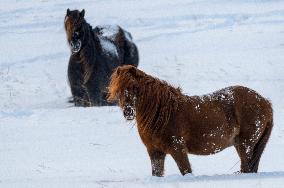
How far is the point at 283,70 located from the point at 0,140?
7.62 meters

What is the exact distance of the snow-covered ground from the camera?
6125 mm

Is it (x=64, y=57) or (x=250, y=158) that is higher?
(x=250, y=158)

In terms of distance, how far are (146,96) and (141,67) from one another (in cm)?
952

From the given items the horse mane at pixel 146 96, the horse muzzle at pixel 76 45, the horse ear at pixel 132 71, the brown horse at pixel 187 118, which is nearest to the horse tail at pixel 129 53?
the horse muzzle at pixel 76 45

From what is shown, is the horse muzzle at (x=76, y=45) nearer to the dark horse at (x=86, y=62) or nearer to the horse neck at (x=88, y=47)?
the dark horse at (x=86, y=62)

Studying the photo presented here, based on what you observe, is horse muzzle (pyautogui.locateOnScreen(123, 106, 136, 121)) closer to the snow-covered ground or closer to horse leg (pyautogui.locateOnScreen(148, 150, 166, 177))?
horse leg (pyautogui.locateOnScreen(148, 150, 166, 177))

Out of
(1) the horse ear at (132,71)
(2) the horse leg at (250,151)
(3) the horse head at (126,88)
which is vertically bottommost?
(2) the horse leg at (250,151)

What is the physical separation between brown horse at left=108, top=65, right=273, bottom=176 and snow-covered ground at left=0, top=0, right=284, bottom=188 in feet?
1.14

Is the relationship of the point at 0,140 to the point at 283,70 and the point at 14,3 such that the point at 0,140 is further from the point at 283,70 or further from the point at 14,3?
the point at 14,3

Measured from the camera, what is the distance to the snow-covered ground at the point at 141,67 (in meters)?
6.12

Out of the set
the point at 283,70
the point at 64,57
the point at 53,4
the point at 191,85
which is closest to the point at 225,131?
the point at 191,85

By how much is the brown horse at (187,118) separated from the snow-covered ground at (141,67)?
13.7 inches

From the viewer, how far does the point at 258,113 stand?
5.86 m

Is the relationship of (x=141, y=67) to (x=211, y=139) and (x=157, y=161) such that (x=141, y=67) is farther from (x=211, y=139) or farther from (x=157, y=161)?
(x=157, y=161)
